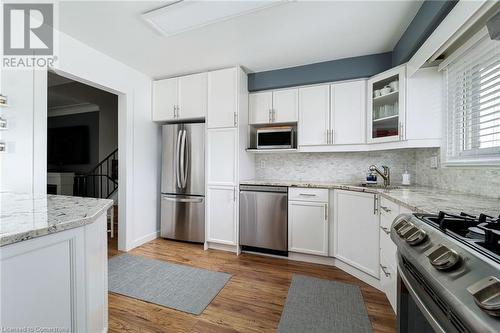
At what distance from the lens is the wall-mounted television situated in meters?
5.63

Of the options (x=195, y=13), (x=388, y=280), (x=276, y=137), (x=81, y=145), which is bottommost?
(x=388, y=280)

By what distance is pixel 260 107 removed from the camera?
315 centimetres

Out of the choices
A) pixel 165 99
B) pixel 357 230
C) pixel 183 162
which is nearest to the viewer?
pixel 357 230

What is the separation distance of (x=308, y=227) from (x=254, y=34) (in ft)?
7.25

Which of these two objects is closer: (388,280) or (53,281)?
(53,281)

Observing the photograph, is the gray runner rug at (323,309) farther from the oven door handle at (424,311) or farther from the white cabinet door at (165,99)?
the white cabinet door at (165,99)

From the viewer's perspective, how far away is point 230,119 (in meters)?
2.92

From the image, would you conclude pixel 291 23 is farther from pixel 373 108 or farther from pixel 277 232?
pixel 277 232

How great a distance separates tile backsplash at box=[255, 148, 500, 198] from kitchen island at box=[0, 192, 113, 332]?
8.19ft

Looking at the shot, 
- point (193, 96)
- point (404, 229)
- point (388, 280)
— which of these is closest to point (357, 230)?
point (388, 280)

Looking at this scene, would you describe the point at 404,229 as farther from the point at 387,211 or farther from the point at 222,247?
the point at 222,247

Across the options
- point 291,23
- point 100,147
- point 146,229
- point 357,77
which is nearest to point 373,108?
point 357,77

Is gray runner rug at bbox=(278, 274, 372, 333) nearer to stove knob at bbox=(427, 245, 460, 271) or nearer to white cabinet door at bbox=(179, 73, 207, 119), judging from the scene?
stove knob at bbox=(427, 245, 460, 271)

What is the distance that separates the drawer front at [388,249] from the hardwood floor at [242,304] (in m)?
0.41
